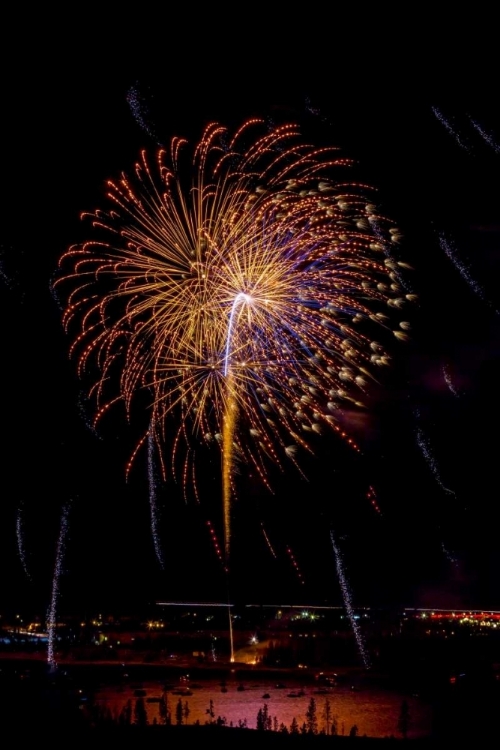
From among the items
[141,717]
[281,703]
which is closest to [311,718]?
[281,703]

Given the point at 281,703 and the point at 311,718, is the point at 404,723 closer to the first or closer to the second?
the point at 311,718

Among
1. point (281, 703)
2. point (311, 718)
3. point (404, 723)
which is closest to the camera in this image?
Result: point (404, 723)

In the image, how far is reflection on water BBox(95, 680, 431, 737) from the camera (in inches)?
624

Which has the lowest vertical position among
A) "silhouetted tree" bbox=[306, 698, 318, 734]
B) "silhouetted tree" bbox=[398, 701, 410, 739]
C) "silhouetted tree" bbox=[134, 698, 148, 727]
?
"silhouetted tree" bbox=[398, 701, 410, 739]

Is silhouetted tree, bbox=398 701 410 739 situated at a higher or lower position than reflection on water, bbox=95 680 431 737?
lower

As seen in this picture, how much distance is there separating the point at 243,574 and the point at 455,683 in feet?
41.6

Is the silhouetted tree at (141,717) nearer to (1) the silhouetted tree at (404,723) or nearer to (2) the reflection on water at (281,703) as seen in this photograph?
(2) the reflection on water at (281,703)

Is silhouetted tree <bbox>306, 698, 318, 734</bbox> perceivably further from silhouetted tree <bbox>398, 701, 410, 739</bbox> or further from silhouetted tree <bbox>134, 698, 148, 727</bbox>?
silhouetted tree <bbox>134, 698, 148, 727</bbox>

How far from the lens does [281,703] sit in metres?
18.3

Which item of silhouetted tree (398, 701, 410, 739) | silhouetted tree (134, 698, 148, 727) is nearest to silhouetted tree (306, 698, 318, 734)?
silhouetted tree (398, 701, 410, 739)

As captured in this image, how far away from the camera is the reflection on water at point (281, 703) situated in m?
15.9

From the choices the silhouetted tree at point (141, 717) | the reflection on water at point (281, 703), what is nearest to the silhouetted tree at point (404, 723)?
→ the reflection on water at point (281, 703)

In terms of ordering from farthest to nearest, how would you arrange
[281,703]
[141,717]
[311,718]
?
[281,703] → [311,718] → [141,717]

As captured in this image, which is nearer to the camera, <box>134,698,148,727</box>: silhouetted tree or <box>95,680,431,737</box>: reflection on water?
<box>134,698,148,727</box>: silhouetted tree
